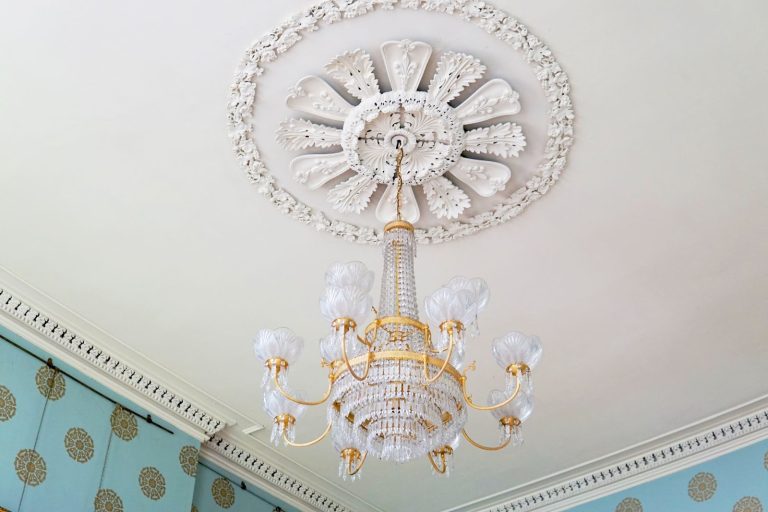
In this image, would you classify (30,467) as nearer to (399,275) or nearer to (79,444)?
(79,444)

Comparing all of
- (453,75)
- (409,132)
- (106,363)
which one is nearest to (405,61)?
(453,75)

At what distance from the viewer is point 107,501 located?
434cm

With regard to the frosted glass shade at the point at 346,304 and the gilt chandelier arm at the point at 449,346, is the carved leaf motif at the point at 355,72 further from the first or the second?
the gilt chandelier arm at the point at 449,346

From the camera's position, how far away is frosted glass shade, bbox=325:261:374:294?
2.90 metres

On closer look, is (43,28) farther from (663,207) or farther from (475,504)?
(475,504)

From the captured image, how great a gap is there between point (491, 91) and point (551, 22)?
0.36m

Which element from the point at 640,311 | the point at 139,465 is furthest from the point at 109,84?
the point at 640,311

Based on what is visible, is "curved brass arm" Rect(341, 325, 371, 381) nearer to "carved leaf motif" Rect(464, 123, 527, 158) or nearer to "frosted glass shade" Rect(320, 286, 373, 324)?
"frosted glass shade" Rect(320, 286, 373, 324)

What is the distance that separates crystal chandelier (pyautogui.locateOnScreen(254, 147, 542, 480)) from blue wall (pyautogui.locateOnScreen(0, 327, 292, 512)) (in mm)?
1553

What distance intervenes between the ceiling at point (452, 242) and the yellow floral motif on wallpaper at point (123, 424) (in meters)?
0.26

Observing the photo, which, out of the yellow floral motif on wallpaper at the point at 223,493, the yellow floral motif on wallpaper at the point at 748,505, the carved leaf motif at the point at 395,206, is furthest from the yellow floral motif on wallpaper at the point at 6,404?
the yellow floral motif on wallpaper at the point at 748,505

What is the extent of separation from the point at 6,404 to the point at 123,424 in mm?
678

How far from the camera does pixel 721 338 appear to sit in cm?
451

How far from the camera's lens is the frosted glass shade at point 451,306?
2850mm
